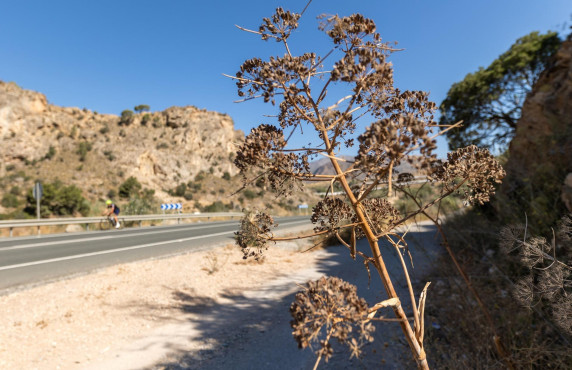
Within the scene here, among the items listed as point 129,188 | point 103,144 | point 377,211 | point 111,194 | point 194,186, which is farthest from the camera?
point 194,186

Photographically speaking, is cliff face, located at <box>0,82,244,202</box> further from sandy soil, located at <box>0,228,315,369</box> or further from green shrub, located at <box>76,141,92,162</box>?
sandy soil, located at <box>0,228,315,369</box>

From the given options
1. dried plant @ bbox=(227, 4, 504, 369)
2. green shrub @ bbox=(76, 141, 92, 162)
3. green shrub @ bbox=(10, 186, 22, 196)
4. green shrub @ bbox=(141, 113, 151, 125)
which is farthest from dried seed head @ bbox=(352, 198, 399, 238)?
green shrub @ bbox=(141, 113, 151, 125)

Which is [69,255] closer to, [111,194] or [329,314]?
[329,314]

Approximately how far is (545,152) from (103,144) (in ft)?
158

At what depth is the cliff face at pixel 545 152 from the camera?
379 cm

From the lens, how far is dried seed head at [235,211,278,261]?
1004 millimetres

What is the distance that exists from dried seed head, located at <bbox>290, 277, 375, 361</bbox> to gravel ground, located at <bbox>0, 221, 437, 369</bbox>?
8.02 feet

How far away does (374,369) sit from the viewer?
114 inches

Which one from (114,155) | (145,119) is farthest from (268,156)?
(145,119)

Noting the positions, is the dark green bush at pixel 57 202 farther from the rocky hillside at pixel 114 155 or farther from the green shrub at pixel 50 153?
the green shrub at pixel 50 153

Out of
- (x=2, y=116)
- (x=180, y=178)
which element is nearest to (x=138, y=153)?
(x=180, y=178)

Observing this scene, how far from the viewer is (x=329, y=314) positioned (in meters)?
0.69

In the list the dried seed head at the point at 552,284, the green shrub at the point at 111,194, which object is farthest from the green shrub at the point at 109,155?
the dried seed head at the point at 552,284

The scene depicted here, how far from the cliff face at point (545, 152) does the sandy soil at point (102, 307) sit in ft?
15.8
